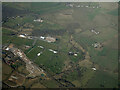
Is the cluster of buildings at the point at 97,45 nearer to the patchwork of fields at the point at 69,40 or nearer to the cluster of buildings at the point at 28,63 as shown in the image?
the patchwork of fields at the point at 69,40

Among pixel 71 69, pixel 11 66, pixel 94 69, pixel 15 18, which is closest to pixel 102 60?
pixel 94 69

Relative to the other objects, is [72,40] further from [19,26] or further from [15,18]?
[15,18]

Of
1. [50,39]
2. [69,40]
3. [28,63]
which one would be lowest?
[28,63]

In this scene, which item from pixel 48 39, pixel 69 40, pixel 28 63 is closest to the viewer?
pixel 28 63

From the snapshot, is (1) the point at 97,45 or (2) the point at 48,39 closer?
(1) the point at 97,45

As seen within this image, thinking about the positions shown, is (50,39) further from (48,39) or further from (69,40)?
(69,40)

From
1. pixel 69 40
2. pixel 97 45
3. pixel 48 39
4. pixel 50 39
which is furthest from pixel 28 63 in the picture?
pixel 97 45

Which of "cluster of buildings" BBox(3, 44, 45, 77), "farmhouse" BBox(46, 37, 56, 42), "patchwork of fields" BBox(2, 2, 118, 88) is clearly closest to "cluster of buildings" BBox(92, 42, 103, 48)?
"patchwork of fields" BBox(2, 2, 118, 88)

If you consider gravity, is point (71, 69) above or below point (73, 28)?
below

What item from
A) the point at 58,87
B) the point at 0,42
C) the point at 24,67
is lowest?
the point at 58,87

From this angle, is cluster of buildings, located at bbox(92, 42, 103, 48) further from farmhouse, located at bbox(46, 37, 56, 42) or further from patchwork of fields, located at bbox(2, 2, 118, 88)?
farmhouse, located at bbox(46, 37, 56, 42)

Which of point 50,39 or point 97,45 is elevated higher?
point 50,39
